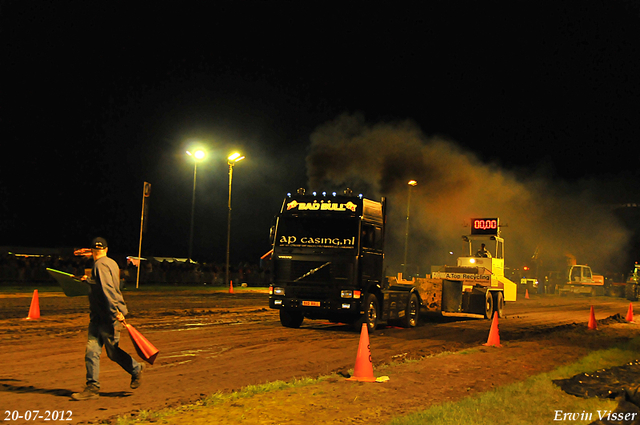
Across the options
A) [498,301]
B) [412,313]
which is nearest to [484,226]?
[498,301]

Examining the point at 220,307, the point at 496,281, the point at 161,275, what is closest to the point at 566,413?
the point at 496,281

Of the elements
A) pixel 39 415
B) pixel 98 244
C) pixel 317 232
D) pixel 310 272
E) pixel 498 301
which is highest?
pixel 317 232

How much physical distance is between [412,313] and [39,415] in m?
14.0

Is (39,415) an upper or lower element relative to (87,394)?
lower

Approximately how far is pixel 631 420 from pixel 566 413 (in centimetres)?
153

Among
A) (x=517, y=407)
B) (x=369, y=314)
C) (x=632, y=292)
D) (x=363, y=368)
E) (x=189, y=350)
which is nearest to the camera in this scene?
(x=517, y=407)

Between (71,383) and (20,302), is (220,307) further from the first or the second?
(71,383)

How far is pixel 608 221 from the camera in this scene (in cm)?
6962

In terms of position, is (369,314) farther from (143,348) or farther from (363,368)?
(143,348)

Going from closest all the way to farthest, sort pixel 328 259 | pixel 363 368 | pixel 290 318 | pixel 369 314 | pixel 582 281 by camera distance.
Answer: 1. pixel 363 368
2. pixel 328 259
3. pixel 369 314
4. pixel 290 318
5. pixel 582 281

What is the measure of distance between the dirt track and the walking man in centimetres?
35

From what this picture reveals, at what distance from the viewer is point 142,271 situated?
135 ft

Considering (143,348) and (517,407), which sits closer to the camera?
(143,348)

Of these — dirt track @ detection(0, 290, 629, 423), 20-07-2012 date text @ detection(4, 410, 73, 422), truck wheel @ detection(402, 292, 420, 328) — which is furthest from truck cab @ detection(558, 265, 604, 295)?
20-07-2012 date text @ detection(4, 410, 73, 422)
